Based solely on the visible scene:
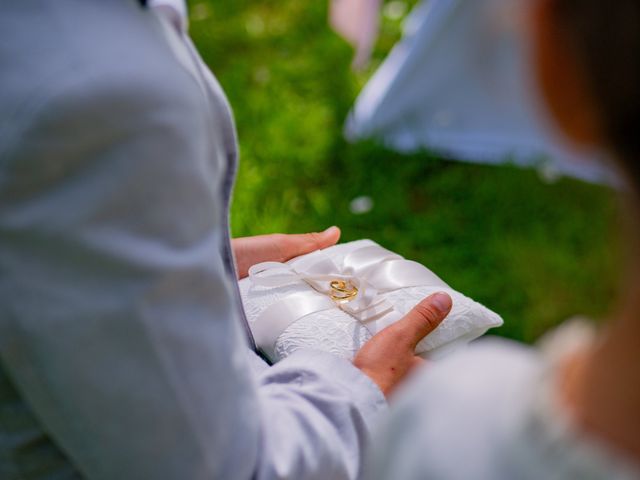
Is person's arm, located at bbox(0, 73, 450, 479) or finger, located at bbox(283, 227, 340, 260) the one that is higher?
person's arm, located at bbox(0, 73, 450, 479)

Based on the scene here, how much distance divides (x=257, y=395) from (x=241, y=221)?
53.2 inches

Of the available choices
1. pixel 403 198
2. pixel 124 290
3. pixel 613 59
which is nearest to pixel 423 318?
pixel 124 290

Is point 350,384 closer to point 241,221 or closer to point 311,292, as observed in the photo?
point 311,292

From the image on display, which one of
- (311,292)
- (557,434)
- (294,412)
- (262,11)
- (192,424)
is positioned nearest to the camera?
(557,434)

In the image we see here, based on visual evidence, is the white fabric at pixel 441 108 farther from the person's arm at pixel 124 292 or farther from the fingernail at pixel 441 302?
the person's arm at pixel 124 292

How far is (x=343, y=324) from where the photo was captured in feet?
3.90

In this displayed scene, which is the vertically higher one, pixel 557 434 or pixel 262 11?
pixel 557 434

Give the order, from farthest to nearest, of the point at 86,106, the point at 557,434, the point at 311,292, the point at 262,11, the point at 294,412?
1. the point at 262,11
2. the point at 311,292
3. the point at 294,412
4. the point at 86,106
5. the point at 557,434

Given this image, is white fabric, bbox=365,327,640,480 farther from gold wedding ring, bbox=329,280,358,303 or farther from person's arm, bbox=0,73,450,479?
gold wedding ring, bbox=329,280,358,303

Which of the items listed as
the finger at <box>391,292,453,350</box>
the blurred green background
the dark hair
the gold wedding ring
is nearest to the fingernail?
the finger at <box>391,292,453,350</box>

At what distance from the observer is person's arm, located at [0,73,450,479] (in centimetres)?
68

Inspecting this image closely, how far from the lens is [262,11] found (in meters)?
3.16

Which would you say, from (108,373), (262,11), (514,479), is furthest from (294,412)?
(262,11)

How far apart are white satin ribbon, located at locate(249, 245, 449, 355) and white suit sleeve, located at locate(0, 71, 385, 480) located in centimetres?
35
